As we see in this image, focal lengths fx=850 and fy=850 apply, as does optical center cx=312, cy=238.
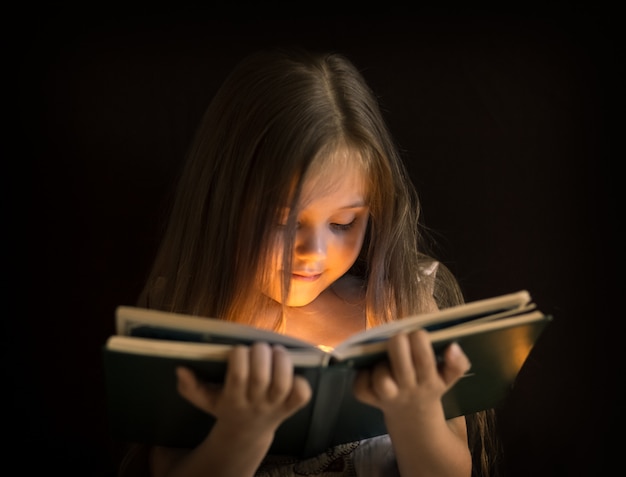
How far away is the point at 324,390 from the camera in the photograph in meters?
1.09

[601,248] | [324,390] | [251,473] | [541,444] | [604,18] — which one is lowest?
[541,444]

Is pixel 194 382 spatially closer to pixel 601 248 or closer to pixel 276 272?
pixel 276 272

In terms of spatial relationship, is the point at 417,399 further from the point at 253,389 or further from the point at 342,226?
the point at 342,226

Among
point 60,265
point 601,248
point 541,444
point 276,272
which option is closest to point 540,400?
point 541,444

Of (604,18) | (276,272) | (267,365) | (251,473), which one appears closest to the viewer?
(267,365)

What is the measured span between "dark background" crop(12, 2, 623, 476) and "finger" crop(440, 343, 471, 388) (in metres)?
0.62

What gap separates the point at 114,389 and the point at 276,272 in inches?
13.1

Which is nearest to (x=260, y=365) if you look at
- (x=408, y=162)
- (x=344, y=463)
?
(x=344, y=463)

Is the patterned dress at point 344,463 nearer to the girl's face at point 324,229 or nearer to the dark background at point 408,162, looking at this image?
the girl's face at point 324,229

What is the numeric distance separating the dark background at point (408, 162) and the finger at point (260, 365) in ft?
2.30

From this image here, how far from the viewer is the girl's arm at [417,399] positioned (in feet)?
3.38

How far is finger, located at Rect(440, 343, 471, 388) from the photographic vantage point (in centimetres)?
105

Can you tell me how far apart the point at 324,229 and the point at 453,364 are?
0.33 m

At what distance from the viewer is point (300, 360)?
1004 mm
